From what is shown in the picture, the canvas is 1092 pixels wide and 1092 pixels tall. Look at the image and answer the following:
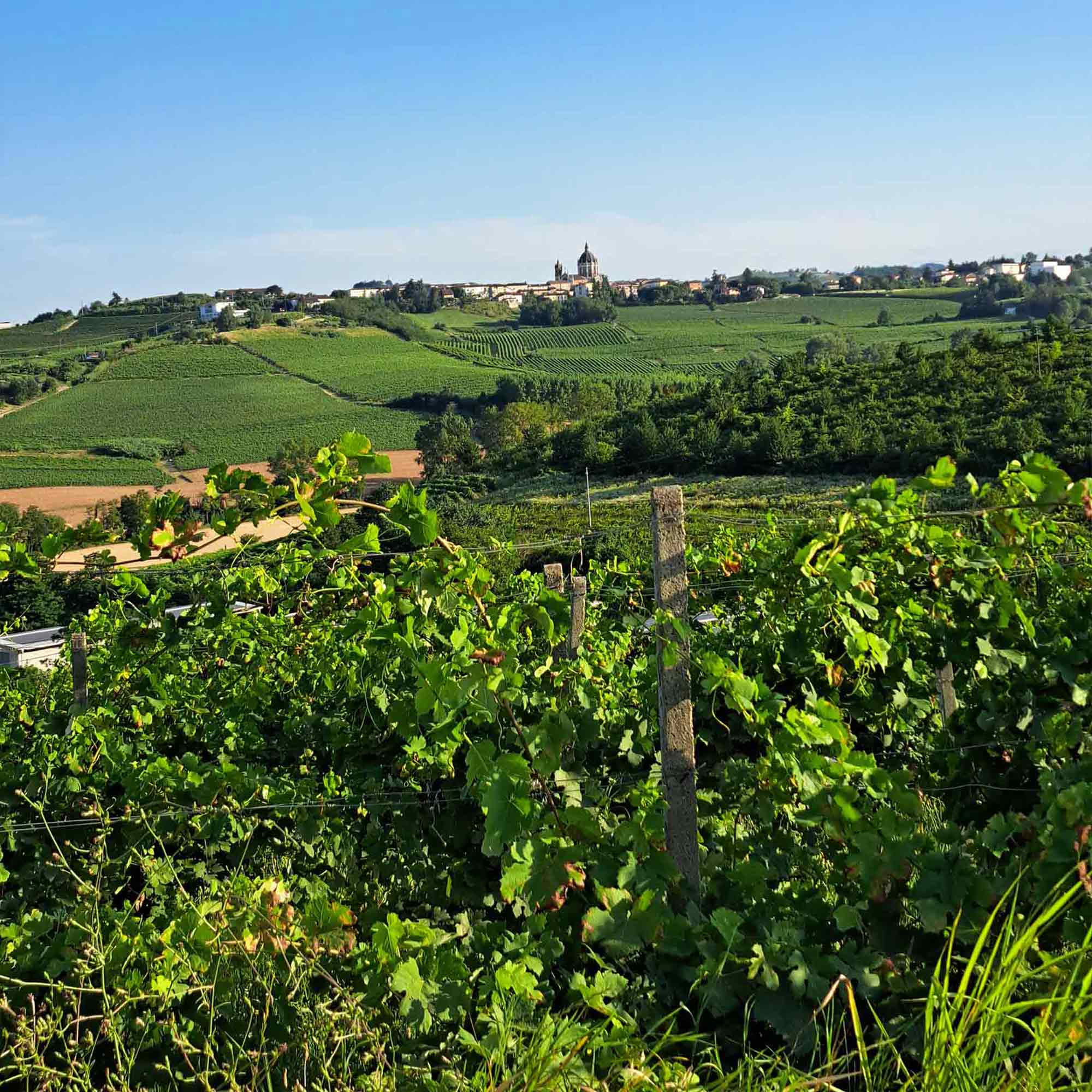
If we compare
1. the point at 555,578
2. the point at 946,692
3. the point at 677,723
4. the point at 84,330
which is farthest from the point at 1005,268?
the point at 677,723

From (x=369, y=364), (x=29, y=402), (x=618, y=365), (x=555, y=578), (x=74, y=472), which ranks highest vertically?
(x=369, y=364)

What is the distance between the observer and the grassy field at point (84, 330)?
331ft

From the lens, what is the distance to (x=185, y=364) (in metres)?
85.6

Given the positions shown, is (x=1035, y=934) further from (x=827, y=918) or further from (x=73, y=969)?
(x=73, y=969)

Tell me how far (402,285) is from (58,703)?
12903 centimetres

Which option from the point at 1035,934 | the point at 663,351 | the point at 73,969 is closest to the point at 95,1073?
the point at 73,969

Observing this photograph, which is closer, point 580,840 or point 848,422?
point 580,840

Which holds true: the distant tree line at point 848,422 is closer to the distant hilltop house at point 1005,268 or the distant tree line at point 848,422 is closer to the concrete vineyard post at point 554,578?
the concrete vineyard post at point 554,578

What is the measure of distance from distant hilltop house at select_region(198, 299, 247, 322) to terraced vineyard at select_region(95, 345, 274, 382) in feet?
47.1

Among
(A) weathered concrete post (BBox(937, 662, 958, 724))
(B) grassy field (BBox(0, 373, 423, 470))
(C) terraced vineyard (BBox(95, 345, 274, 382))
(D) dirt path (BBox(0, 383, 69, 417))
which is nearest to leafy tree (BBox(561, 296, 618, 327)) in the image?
(C) terraced vineyard (BBox(95, 345, 274, 382))

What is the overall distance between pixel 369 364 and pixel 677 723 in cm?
8576

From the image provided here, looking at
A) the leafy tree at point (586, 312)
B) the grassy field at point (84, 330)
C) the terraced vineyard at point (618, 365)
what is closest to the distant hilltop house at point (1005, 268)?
the leafy tree at point (586, 312)

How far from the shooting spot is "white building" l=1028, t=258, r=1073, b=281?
10806cm

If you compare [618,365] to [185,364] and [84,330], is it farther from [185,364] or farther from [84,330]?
[84,330]
